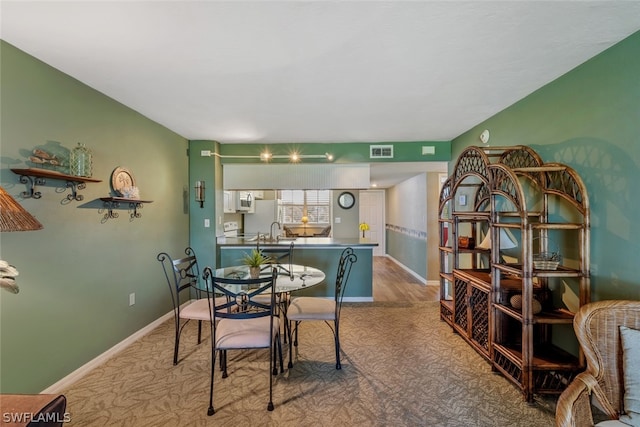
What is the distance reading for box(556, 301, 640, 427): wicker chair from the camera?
1.35 metres

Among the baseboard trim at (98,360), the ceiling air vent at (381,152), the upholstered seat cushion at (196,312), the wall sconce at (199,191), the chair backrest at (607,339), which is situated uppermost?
the ceiling air vent at (381,152)

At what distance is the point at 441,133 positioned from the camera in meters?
3.96

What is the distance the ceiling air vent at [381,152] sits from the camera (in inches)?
172

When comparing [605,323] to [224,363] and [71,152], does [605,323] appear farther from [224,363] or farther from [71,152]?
[71,152]

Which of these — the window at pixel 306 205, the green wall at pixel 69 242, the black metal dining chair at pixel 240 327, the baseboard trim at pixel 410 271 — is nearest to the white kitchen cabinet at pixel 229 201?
the green wall at pixel 69 242

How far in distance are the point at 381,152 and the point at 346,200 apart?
289 cm

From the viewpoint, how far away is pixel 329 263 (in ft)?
14.3

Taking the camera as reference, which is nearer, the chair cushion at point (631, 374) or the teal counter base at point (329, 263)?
the chair cushion at point (631, 374)

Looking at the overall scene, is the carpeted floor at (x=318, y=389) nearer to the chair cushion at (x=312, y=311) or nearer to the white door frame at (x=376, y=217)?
the chair cushion at (x=312, y=311)

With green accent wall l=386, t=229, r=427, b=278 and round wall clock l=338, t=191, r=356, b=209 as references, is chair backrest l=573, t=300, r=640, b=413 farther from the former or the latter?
round wall clock l=338, t=191, r=356, b=209

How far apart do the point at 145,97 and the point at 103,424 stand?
264cm

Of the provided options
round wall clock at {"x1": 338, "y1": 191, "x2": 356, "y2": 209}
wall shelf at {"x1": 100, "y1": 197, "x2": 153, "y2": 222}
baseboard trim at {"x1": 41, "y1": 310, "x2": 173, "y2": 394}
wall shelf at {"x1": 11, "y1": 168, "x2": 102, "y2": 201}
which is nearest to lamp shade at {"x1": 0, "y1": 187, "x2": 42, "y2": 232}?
wall shelf at {"x1": 11, "y1": 168, "x2": 102, "y2": 201}

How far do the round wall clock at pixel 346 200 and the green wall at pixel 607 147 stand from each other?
4.92 meters

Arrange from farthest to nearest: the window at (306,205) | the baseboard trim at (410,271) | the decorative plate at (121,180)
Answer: the window at (306,205) < the baseboard trim at (410,271) < the decorative plate at (121,180)
